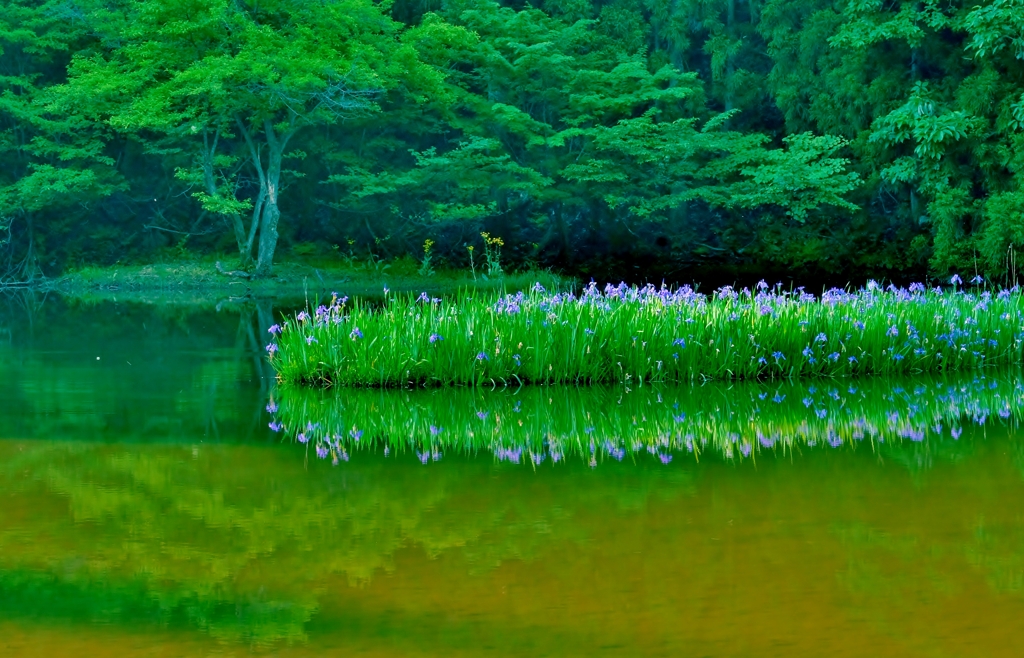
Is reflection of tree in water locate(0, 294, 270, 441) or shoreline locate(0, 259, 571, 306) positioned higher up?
reflection of tree in water locate(0, 294, 270, 441)

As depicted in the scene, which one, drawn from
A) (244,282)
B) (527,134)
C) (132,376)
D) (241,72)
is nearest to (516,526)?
(132,376)

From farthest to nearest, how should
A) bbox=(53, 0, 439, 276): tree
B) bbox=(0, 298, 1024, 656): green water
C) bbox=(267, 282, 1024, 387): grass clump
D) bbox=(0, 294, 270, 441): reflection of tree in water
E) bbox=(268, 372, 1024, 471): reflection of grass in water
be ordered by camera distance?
bbox=(53, 0, 439, 276): tree < bbox=(267, 282, 1024, 387): grass clump < bbox=(0, 294, 270, 441): reflection of tree in water < bbox=(268, 372, 1024, 471): reflection of grass in water < bbox=(0, 298, 1024, 656): green water

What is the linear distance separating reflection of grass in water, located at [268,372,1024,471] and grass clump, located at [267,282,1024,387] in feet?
1.11

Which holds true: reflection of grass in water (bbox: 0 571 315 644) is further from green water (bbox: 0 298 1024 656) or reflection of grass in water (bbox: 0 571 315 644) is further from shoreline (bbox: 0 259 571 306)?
shoreline (bbox: 0 259 571 306)

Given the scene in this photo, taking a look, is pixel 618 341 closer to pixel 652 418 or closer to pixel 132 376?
pixel 652 418

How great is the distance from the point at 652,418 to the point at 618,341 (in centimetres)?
212

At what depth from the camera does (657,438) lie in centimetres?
701

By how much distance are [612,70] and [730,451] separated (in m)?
21.3

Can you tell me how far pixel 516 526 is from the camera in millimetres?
4926

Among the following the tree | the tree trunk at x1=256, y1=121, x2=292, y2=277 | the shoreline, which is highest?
the tree

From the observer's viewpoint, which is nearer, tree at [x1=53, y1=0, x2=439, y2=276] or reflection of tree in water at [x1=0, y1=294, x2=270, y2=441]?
reflection of tree in water at [x1=0, y1=294, x2=270, y2=441]

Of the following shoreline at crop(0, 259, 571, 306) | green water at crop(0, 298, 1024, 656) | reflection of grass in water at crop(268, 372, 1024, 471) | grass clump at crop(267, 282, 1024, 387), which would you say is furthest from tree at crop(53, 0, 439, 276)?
green water at crop(0, 298, 1024, 656)

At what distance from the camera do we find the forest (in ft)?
75.3

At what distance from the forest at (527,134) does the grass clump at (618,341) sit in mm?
11341
